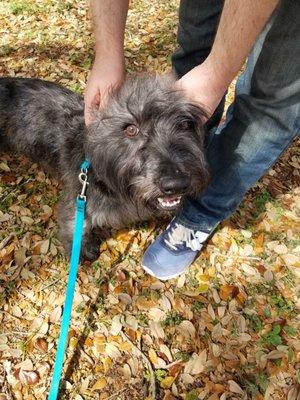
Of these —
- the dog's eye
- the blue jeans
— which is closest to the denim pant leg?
the blue jeans

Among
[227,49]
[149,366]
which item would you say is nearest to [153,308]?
[149,366]

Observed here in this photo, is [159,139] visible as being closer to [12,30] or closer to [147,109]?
[147,109]

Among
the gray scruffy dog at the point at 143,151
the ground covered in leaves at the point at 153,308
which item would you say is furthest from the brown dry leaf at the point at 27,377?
the gray scruffy dog at the point at 143,151

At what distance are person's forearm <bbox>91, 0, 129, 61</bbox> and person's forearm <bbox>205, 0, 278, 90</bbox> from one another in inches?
23.5

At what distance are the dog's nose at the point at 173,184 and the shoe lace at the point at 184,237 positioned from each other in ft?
3.45

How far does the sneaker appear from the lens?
3.24m

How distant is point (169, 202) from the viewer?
93.7 inches

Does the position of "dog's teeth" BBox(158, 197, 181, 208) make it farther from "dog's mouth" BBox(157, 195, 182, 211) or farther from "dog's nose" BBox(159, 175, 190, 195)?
"dog's nose" BBox(159, 175, 190, 195)

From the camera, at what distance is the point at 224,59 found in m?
1.89

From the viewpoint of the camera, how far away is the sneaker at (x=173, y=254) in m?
3.24

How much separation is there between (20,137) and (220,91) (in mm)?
1976

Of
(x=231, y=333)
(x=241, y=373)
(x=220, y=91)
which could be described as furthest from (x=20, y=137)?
(x=241, y=373)

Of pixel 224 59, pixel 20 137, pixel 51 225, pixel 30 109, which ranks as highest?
pixel 224 59

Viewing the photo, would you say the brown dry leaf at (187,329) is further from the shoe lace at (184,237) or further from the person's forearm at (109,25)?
the person's forearm at (109,25)
